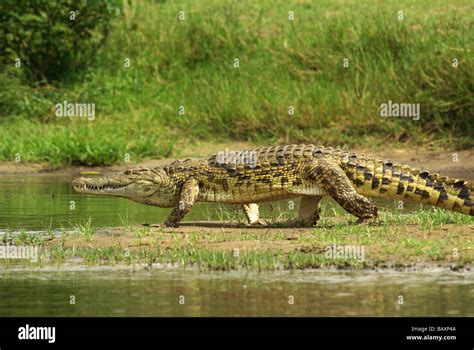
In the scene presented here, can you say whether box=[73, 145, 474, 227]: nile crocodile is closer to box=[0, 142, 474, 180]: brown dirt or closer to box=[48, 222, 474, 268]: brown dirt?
box=[48, 222, 474, 268]: brown dirt

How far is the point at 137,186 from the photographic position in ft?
37.4

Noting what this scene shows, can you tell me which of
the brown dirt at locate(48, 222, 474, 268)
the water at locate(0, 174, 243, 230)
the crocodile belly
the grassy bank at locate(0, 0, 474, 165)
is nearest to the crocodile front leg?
the brown dirt at locate(48, 222, 474, 268)

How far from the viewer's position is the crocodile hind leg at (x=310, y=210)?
11.1 metres

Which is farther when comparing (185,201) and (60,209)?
(60,209)

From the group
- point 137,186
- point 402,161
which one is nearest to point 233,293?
point 137,186

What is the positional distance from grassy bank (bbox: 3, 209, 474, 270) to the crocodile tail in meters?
0.18

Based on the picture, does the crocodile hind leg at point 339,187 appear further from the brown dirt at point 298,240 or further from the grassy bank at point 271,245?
the brown dirt at point 298,240

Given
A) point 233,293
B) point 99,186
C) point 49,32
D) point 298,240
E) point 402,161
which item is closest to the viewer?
point 233,293

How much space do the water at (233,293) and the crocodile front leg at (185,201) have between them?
6.32 ft

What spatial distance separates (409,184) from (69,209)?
4128 mm

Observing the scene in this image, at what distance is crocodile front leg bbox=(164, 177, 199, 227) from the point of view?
11039 millimetres

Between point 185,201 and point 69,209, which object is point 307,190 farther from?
point 69,209

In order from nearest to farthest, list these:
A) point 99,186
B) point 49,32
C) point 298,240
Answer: point 298,240, point 99,186, point 49,32
